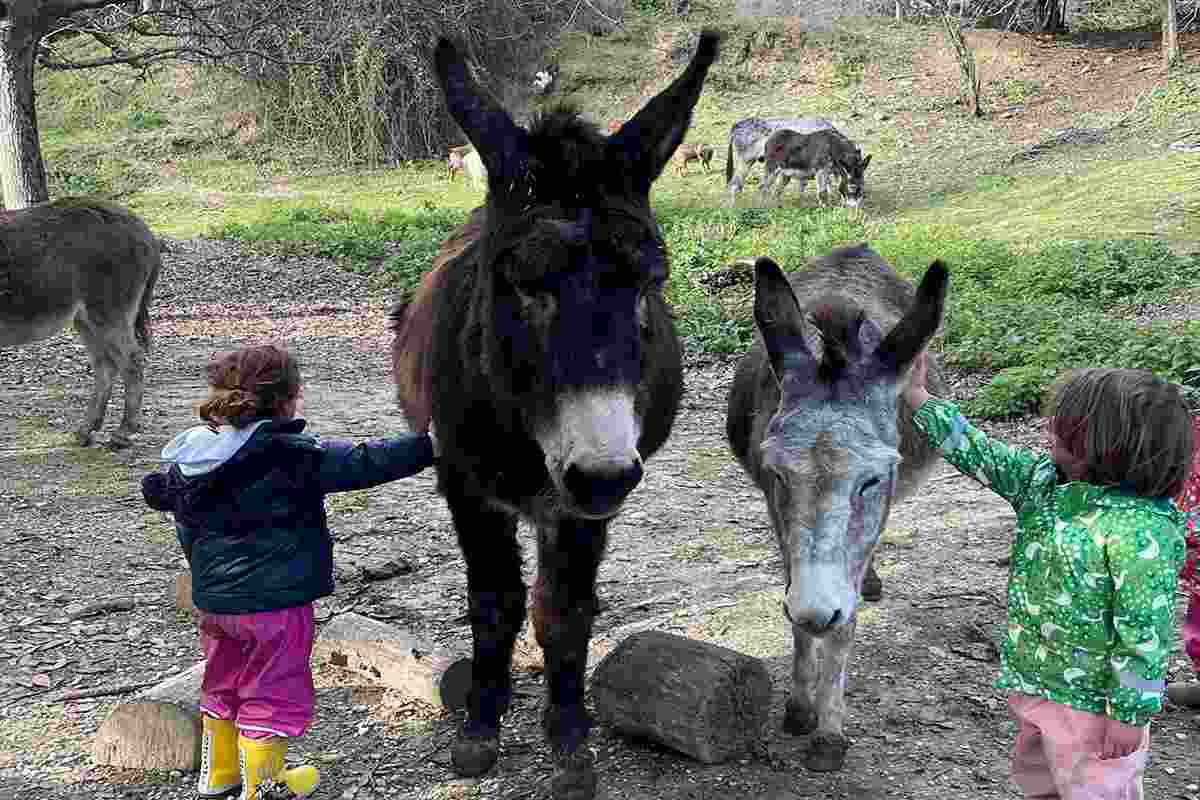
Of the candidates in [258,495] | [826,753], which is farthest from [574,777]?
[258,495]

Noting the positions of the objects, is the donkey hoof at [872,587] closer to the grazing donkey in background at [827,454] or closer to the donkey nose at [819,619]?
the grazing donkey in background at [827,454]

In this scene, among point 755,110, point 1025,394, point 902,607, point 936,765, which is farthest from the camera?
point 755,110

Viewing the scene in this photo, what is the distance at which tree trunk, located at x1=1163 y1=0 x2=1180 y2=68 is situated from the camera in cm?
2120

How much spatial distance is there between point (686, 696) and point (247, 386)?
61.9 inches

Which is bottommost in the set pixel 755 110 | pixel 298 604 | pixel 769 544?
pixel 769 544

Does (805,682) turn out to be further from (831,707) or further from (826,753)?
(826,753)

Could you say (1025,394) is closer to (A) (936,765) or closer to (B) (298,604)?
(A) (936,765)

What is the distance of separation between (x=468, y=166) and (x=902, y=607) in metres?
20.0

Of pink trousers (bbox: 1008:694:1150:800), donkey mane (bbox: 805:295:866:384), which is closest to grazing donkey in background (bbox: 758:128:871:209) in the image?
donkey mane (bbox: 805:295:866:384)

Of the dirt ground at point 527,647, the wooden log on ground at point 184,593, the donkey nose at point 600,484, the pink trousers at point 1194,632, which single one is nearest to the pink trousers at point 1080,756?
the dirt ground at point 527,647

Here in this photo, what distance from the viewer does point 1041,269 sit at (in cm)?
1006

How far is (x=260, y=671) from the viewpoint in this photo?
3.01m

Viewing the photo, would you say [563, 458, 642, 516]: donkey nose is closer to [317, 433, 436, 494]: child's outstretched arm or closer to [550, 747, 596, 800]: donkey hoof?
[317, 433, 436, 494]: child's outstretched arm

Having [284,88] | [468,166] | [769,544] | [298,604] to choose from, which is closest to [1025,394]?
[769,544]
